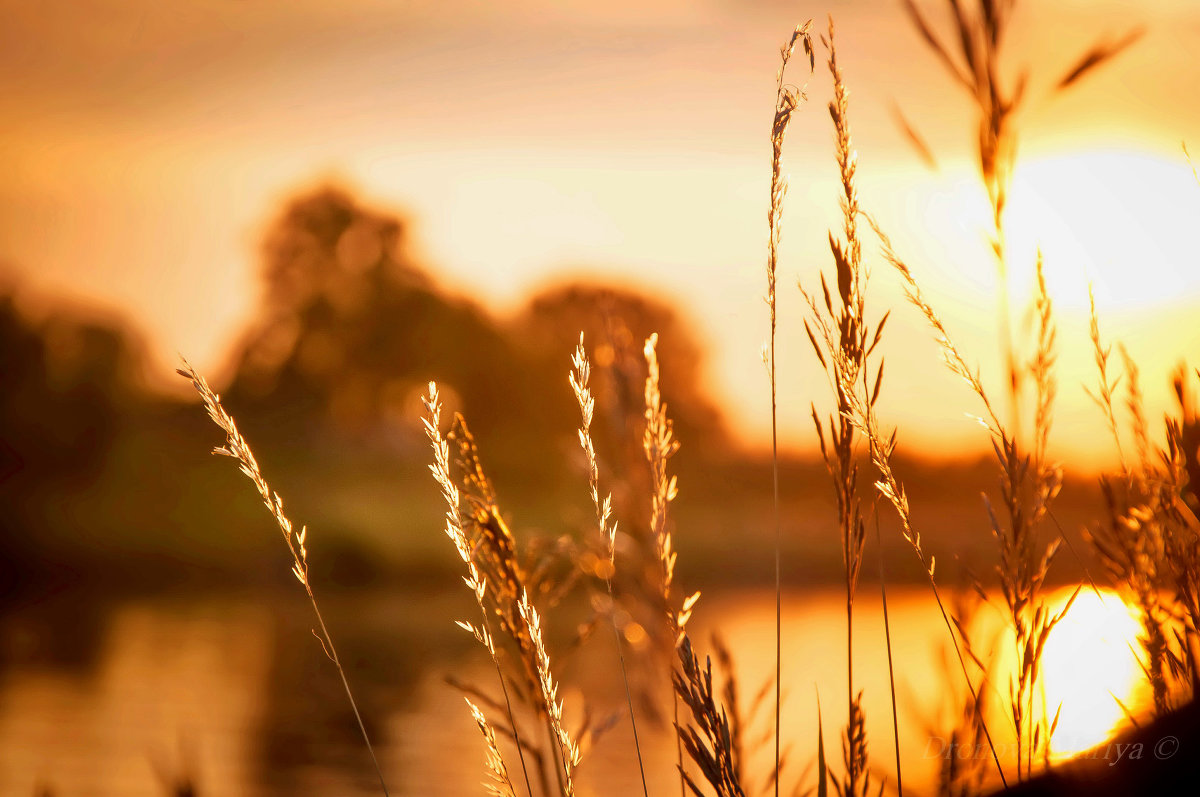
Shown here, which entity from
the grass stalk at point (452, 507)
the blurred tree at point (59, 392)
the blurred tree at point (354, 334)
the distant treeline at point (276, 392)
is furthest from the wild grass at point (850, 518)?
the blurred tree at point (59, 392)

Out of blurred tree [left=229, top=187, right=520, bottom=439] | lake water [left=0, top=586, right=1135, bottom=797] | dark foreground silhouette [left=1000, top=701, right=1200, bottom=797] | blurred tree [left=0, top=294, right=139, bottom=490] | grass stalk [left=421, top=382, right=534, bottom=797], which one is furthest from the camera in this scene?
blurred tree [left=229, top=187, right=520, bottom=439]

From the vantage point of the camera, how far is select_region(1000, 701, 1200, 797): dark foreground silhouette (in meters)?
1.02

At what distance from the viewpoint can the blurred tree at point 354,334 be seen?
103 ft

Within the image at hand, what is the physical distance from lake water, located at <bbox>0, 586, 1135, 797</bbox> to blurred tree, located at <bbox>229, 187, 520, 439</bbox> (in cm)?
1010

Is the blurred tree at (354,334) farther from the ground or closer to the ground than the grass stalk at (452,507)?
farther from the ground

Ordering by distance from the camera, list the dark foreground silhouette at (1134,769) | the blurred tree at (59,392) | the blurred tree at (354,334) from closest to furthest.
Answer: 1. the dark foreground silhouette at (1134,769)
2. the blurred tree at (59,392)
3. the blurred tree at (354,334)

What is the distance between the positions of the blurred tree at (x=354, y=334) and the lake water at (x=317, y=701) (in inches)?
398

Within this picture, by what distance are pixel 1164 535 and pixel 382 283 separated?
3245 centimetres

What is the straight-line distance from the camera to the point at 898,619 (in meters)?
24.8

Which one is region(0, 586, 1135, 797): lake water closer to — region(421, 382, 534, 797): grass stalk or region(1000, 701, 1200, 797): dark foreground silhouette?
region(421, 382, 534, 797): grass stalk

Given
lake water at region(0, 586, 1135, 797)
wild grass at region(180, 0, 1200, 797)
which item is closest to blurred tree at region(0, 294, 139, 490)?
lake water at region(0, 586, 1135, 797)

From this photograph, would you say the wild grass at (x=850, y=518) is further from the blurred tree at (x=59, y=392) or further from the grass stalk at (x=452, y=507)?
the blurred tree at (x=59, y=392)

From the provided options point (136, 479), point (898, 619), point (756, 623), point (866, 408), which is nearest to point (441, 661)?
point (756, 623)

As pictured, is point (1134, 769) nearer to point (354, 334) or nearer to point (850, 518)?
point (850, 518)
